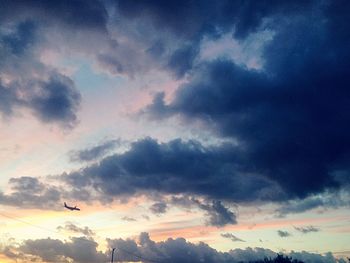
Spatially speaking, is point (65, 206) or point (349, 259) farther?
point (349, 259)

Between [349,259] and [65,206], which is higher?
[65,206]

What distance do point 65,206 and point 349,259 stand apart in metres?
149

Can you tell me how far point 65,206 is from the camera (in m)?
75.7

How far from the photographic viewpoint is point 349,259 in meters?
160
